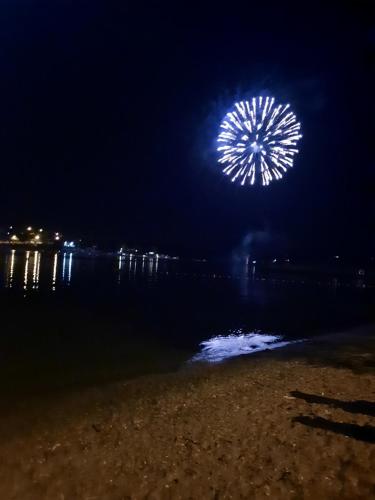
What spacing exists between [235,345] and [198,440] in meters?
15.1

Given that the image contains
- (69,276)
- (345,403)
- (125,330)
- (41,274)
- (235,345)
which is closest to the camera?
(345,403)

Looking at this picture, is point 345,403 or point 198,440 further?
point 345,403

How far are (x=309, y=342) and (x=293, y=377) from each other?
403 inches

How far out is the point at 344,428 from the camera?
866cm

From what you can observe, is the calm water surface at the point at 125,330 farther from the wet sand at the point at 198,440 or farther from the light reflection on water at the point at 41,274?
the wet sand at the point at 198,440

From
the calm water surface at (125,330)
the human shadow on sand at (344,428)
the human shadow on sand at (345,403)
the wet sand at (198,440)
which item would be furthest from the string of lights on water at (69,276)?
the human shadow on sand at (344,428)

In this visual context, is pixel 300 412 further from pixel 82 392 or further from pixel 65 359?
pixel 65 359

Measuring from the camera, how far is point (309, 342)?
76.3 ft

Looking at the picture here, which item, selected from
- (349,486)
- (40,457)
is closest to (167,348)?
(40,457)

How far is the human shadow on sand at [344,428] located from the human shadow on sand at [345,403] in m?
1.01

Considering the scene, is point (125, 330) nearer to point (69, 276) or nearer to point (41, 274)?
point (41, 274)

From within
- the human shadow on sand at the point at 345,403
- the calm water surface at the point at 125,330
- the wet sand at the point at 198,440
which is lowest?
the calm water surface at the point at 125,330

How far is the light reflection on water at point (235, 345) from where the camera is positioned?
20047 millimetres

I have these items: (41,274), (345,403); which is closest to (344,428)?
(345,403)
